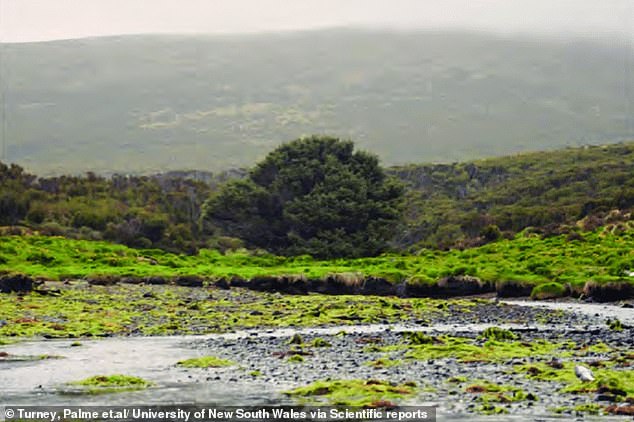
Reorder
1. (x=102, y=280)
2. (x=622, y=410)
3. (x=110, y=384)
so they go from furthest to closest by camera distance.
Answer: (x=102, y=280)
(x=110, y=384)
(x=622, y=410)

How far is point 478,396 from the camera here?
16.3 meters

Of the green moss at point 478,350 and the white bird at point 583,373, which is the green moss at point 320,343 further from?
the white bird at point 583,373

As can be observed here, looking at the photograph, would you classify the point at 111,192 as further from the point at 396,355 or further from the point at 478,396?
the point at 478,396

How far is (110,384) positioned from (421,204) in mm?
90141

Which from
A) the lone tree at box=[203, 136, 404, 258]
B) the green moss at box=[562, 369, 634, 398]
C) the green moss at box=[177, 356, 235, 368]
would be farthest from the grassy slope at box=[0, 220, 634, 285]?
the green moss at box=[562, 369, 634, 398]

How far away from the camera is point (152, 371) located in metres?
20.7

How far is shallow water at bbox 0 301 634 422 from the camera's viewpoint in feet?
55.9

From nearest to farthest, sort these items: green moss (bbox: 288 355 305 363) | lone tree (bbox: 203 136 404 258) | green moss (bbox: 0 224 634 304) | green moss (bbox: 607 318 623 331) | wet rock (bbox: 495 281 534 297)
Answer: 1. green moss (bbox: 288 355 305 363)
2. green moss (bbox: 607 318 623 331)
3. wet rock (bbox: 495 281 534 297)
4. green moss (bbox: 0 224 634 304)
5. lone tree (bbox: 203 136 404 258)

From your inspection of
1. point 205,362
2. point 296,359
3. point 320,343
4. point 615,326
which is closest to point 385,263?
point 615,326

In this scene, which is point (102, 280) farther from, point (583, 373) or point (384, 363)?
point (583, 373)

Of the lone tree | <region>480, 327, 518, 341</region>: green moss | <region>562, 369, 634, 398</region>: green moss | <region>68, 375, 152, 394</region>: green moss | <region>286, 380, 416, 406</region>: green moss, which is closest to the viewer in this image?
<region>562, 369, 634, 398</region>: green moss

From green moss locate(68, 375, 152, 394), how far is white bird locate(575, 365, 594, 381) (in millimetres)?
7927

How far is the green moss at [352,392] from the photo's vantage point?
16656 mm

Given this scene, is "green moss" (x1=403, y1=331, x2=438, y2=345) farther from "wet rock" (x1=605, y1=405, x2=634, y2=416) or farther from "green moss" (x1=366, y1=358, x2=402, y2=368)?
"wet rock" (x1=605, y1=405, x2=634, y2=416)
